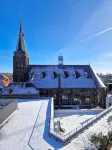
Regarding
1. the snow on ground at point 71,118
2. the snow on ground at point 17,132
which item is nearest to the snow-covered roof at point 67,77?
the snow on ground at point 71,118

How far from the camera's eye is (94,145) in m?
9.99

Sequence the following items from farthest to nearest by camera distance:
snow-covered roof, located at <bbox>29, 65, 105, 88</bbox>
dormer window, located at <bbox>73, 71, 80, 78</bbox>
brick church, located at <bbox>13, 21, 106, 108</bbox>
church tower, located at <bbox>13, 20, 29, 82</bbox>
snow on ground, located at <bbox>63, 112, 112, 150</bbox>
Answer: church tower, located at <bbox>13, 20, 29, 82</bbox> → dormer window, located at <bbox>73, 71, 80, 78</bbox> → snow-covered roof, located at <bbox>29, 65, 105, 88</bbox> → brick church, located at <bbox>13, 21, 106, 108</bbox> → snow on ground, located at <bbox>63, 112, 112, 150</bbox>

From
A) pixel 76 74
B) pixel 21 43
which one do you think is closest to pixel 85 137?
pixel 76 74

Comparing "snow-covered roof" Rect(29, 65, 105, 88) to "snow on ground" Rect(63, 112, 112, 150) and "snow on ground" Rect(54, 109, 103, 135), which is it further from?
"snow on ground" Rect(63, 112, 112, 150)

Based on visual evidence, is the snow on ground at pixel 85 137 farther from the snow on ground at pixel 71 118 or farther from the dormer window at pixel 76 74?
the dormer window at pixel 76 74

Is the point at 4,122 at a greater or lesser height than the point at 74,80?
lesser

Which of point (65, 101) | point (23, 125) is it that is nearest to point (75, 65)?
point (65, 101)

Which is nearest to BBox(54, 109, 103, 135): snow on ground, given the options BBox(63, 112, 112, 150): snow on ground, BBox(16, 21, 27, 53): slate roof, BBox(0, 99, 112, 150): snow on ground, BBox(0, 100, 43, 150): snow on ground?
BBox(0, 99, 112, 150): snow on ground

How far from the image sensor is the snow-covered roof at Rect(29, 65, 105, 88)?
3429 cm

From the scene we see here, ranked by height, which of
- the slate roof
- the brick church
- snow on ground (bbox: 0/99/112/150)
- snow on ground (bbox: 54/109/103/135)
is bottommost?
snow on ground (bbox: 54/109/103/135)

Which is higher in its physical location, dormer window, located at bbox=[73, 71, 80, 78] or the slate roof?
the slate roof

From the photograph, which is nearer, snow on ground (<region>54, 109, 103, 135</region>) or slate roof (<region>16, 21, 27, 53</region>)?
snow on ground (<region>54, 109, 103, 135</region>)

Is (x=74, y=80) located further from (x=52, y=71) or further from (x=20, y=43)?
(x=20, y=43)

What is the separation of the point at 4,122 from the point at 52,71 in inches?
882
